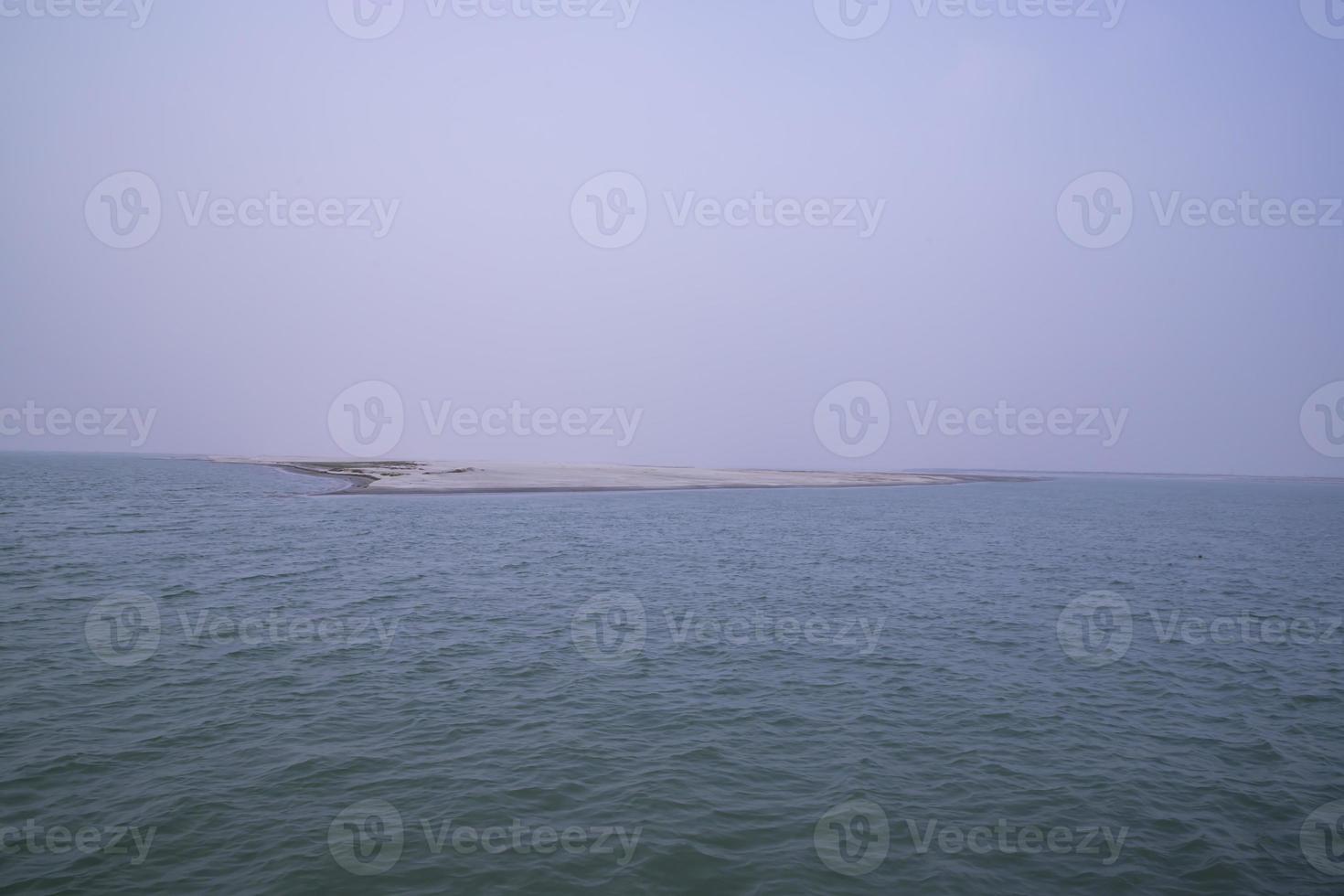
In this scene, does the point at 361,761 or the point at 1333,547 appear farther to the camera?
the point at 1333,547

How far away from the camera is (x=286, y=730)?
44.9 feet

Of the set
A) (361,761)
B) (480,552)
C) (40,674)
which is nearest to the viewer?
(361,761)

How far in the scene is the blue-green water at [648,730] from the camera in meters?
9.68

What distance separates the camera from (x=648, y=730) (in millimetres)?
14445

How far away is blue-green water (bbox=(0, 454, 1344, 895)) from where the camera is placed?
968cm

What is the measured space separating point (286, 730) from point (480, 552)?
949 inches

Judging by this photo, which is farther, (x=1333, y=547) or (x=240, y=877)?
(x=1333, y=547)

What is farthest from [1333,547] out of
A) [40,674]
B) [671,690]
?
[40,674]

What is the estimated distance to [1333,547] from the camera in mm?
54500

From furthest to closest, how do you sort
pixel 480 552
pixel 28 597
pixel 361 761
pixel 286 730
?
pixel 480 552 < pixel 28 597 < pixel 286 730 < pixel 361 761

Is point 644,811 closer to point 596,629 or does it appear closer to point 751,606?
point 596,629

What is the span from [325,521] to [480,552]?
18.9 metres

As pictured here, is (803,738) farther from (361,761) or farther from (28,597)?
(28,597)

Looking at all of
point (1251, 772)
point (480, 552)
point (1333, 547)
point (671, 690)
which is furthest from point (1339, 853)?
point (1333, 547)
